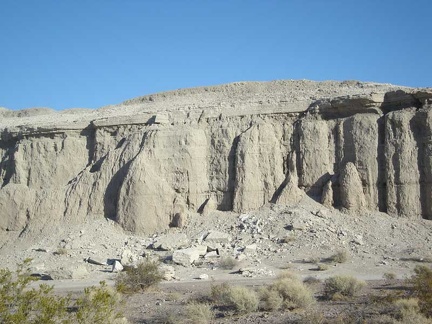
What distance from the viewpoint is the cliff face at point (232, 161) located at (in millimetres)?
→ 22453

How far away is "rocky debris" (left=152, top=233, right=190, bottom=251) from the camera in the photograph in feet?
71.9

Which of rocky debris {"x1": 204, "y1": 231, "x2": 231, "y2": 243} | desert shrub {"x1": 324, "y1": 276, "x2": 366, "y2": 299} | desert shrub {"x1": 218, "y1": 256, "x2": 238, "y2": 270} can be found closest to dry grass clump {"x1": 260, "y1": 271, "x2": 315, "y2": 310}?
desert shrub {"x1": 324, "y1": 276, "x2": 366, "y2": 299}

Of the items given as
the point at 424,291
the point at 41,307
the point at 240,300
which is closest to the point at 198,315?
the point at 240,300

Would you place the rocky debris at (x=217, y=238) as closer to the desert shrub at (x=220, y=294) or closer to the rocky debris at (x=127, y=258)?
the rocky debris at (x=127, y=258)

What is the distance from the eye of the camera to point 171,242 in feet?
73.8

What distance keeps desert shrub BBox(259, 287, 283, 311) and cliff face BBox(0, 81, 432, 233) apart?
37.5 feet

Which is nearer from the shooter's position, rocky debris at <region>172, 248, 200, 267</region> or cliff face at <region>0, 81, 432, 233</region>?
rocky debris at <region>172, 248, 200, 267</region>

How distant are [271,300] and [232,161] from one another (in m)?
14.2

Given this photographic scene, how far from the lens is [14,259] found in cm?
2320

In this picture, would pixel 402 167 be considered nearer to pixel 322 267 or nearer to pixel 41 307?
pixel 322 267

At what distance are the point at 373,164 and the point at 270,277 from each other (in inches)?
337

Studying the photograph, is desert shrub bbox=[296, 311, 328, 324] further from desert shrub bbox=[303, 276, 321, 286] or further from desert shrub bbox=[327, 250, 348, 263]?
desert shrub bbox=[327, 250, 348, 263]

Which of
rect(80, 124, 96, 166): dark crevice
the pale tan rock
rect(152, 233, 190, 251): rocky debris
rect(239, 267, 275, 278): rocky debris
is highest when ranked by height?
rect(80, 124, 96, 166): dark crevice

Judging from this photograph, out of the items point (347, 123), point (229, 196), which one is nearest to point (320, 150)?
point (347, 123)
